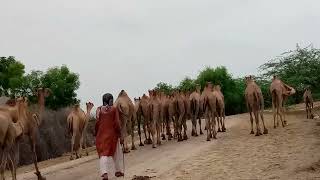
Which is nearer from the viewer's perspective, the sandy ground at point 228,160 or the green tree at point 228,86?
the sandy ground at point 228,160

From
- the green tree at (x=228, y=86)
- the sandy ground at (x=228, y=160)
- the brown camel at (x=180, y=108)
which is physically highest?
the green tree at (x=228, y=86)

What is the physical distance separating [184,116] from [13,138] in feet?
41.3

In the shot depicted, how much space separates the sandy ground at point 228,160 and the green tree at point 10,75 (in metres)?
31.3

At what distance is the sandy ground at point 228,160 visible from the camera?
43.5ft

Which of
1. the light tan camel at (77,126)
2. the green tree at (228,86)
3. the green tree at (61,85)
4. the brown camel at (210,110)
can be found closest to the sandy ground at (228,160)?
the brown camel at (210,110)

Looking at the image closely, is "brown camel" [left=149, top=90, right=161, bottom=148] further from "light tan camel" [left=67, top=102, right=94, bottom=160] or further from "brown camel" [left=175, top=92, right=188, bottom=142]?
"light tan camel" [left=67, top=102, right=94, bottom=160]

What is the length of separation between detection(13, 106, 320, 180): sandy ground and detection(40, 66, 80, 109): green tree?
28629mm

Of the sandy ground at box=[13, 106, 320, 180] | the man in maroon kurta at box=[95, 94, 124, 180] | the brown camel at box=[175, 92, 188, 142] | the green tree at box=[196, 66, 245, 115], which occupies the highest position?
the green tree at box=[196, 66, 245, 115]

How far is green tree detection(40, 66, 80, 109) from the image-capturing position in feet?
163

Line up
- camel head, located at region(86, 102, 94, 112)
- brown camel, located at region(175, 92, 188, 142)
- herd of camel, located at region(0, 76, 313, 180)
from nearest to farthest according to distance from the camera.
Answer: herd of camel, located at region(0, 76, 313, 180) → brown camel, located at region(175, 92, 188, 142) → camel head, located at region(86, 102, 94, 112)

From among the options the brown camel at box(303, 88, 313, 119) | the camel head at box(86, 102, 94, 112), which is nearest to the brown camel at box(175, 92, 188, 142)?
the camel head at box(86, 102, 94, 112)

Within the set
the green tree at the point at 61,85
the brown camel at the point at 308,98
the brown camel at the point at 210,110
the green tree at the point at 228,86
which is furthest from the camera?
the green tree at the point at 228,86

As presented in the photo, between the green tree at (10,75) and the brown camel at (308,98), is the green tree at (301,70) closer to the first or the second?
the brown camel at (308,98)

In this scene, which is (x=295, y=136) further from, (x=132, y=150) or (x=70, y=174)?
(x=70, y=174)
